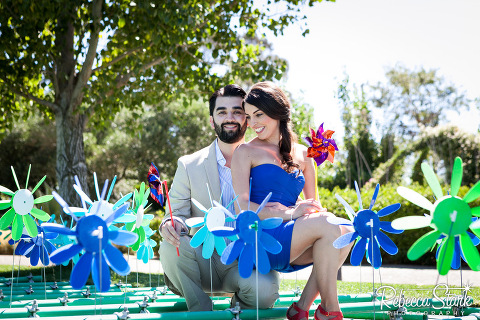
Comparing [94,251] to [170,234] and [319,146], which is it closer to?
[170,234]

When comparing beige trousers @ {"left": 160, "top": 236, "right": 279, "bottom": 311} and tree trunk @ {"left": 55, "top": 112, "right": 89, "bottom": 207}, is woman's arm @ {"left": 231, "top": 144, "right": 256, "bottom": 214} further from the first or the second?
tree trunk @ {"left": 55, "top": 112, "right": 89, "bottom": 207}

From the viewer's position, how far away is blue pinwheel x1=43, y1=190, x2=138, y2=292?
1.78m

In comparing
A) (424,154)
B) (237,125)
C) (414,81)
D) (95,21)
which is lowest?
A: (237,125)

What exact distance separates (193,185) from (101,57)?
19.0 feet

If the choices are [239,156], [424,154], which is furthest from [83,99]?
[424,154]

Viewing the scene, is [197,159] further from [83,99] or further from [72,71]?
[72,71]

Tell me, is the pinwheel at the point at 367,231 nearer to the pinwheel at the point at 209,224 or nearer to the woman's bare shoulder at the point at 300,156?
the pinwheel at the point at 209,224

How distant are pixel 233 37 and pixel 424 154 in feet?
31.1

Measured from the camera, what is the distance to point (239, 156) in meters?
2.69

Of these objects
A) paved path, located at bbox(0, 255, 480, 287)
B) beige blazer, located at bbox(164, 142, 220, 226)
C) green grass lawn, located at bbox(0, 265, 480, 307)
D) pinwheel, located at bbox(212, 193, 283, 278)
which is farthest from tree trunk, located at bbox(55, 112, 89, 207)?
pinwheel, located at bbox(212, 193, 283, 278)

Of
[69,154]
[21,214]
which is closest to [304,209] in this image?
[21,214]

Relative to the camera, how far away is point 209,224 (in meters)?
2.14

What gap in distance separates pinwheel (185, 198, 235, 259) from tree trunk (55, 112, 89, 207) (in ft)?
17.9

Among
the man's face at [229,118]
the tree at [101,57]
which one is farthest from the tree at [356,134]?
the man's face at [229,118]
